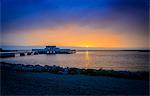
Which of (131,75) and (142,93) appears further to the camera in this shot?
(131,75)

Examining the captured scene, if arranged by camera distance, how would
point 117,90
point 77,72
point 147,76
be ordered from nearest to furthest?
point 117,90 → point 147,76 → point 77,72

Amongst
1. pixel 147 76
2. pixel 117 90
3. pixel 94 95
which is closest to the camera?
pixel 94 95

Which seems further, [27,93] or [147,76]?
[147,76]

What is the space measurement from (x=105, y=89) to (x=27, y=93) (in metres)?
3.72

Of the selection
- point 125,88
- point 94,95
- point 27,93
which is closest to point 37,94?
point 27,93

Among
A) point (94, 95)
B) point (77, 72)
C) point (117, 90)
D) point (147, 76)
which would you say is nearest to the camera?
point (94, 95)

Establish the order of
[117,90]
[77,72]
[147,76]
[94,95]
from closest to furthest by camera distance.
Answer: [94,95] < [117,90] < [147,76] < [77,72]

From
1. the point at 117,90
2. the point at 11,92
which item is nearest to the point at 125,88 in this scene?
the point at 117,90

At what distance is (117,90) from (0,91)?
5449 mm

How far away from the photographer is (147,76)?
14.5m

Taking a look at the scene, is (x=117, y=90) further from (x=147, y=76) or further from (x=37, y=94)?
(x=147, y=76)

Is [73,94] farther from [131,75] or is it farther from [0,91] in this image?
[131,75]

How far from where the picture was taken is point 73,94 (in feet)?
31.1

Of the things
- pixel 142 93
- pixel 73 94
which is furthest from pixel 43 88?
pixel 142 93
